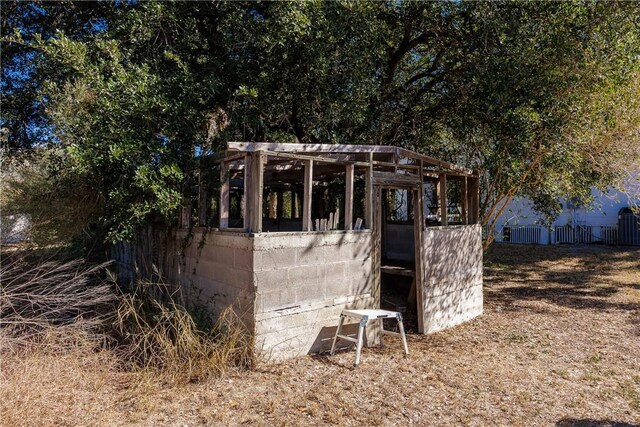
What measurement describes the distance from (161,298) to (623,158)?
954 centimetres

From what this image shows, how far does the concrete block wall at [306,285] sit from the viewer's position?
6.00 meters

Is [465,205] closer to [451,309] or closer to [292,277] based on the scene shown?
[451,309]

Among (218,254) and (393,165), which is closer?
(218,254)

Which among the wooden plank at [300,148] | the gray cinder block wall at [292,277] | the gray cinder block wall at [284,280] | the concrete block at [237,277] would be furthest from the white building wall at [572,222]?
the concrete block at [237,277]

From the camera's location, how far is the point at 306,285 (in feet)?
21.1

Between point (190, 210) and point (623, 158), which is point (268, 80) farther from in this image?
point (623, 158)

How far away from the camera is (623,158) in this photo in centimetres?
948

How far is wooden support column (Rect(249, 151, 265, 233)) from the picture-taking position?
598 centimetres

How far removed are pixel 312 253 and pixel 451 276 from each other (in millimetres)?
3282

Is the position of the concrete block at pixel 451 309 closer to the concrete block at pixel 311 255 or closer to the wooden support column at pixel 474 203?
the wooden support column at pixel 474 203

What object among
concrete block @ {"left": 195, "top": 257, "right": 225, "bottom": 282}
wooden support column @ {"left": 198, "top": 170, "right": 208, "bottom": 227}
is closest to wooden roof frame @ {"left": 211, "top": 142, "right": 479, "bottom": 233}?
wooden support column @ {"left": 198, "top": 170, "right": 208, "bottom": 227}

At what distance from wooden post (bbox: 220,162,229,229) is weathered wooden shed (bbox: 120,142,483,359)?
0.01 meters

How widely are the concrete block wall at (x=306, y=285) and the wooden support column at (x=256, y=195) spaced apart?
0.20 meters

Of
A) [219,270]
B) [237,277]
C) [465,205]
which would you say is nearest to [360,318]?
[237,277]
